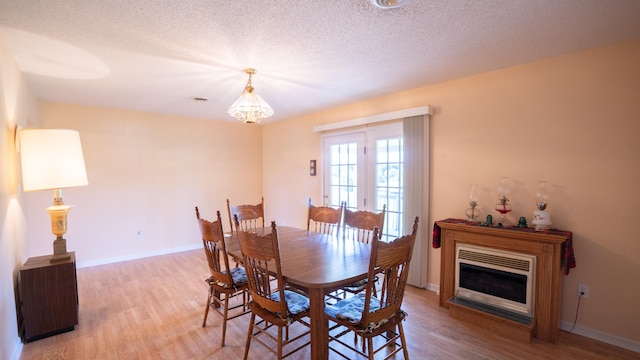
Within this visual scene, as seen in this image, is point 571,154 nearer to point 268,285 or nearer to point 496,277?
point 496,277

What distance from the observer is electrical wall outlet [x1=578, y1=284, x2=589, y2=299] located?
2500 mm

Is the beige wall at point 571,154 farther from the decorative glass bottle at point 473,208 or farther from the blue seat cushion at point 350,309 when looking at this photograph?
the blue seat cushion at point 350,309

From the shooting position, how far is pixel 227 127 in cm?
572

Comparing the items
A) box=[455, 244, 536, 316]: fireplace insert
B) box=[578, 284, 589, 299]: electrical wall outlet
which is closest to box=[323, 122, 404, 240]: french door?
box=[455, 244, 536, 316]: fireplace insert

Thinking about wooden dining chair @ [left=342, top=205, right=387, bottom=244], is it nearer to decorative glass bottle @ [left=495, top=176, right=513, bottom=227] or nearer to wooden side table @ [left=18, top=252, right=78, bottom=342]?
decorative glass bottle @ [left=495, top=176, right=513, bottom=227]

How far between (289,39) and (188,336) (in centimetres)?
256

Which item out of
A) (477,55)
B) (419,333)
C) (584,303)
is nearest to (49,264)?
(419,333)

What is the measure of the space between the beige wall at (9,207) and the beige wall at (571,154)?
3.76 metres

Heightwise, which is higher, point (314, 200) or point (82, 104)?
point (82, 104)

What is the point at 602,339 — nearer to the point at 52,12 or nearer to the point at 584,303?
the point at 584,303

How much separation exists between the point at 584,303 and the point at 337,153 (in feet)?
10.5

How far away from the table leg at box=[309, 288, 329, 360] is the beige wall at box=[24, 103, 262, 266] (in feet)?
13.6

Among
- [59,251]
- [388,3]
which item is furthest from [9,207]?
[388,3]

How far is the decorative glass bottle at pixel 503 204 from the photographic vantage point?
2.79 meters
